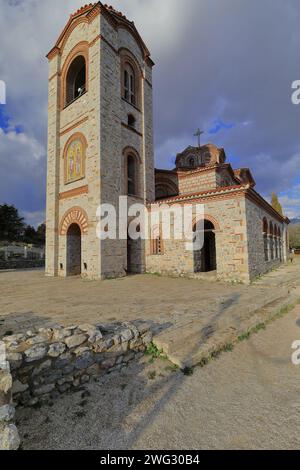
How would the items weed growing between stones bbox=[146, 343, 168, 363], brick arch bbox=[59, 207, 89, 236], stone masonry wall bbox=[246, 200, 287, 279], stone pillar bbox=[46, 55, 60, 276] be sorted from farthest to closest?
stone pillar bbox=[46, 55, 60, 276] → brick arch bbox=[59, 207, 89, 236] → stone masonry wall bbox=[246, 200, 287, 279] → weed growing between stones bbox=[146, 343, 168, 363]

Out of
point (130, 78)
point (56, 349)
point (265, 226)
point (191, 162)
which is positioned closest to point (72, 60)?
point (130, 78)

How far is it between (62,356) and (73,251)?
1130cm

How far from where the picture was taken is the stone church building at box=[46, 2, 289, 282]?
432 inches

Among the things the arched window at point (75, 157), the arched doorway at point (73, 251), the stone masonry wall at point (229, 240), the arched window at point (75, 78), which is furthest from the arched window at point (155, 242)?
the arched window at point (75, 78)

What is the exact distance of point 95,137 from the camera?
39.5ft

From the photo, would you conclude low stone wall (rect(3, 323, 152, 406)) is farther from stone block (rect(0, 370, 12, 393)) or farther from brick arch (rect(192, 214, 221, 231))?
brick arch (rect(192, 214, 221, 231))

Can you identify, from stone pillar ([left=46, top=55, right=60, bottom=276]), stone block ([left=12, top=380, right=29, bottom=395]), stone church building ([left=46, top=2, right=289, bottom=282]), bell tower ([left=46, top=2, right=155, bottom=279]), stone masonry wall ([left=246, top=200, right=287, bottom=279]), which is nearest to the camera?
stone block ([left=12, top=380, right=29, bottom=395])

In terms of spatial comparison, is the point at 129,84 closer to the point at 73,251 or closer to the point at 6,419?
the point at 73,251

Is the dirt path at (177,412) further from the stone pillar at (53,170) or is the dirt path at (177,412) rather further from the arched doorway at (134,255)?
the stone pillar at (53,170)

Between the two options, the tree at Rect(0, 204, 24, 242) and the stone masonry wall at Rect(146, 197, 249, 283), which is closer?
the stone masonry wall at Rect(146, 197, 249, 283)

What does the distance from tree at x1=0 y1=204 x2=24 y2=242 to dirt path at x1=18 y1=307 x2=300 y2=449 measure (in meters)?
33.9

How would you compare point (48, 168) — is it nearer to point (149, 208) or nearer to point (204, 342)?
point (149, 208)

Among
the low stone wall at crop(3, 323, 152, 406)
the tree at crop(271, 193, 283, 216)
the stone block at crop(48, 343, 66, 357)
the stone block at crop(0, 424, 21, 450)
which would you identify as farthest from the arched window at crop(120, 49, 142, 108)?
the tree at crop(271, 193, 283, 216)

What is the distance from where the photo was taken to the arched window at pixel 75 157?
12820mm
